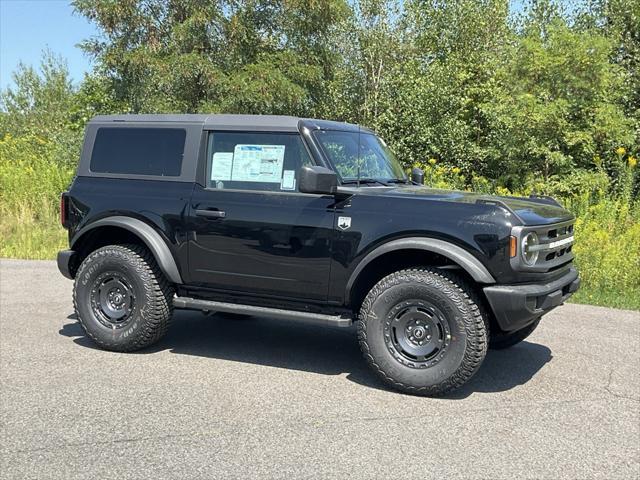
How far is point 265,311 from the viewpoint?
17.4 ft

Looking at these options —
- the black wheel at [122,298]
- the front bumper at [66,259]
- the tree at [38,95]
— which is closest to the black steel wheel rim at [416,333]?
the black wheel at [122,298]

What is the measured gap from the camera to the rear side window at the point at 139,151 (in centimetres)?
572

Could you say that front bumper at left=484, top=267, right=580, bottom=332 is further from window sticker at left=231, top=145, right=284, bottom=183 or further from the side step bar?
window sticker at left=231, top=145, right=284, bottom=183

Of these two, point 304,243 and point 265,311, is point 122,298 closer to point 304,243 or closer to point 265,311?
point 265,311

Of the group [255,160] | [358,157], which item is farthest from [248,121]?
[358,157]

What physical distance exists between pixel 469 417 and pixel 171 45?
50.0 feet

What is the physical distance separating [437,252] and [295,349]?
6.29 ft

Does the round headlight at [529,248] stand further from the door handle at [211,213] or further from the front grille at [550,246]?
the door handle at [211,213]

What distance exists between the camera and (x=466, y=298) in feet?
15.5

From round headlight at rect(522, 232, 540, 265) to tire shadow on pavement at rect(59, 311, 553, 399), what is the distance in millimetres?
994

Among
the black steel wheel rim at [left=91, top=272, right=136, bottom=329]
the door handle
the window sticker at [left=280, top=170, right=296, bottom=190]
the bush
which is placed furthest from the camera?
the bush

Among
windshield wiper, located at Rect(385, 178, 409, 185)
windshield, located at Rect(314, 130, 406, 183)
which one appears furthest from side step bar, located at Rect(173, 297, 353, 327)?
windshield wiper, located at Rect(385, 178, 409, 185)

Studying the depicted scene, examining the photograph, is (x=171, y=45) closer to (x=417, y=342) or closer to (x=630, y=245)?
(x=630, y=245)

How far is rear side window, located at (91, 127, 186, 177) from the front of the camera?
572cm
